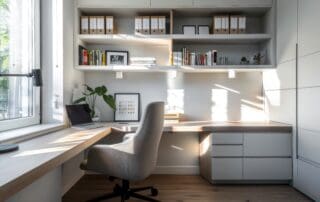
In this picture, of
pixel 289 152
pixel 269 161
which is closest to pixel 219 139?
pixel 269 161

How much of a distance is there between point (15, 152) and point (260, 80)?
303 cm

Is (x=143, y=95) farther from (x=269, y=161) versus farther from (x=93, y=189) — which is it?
(x=269, y=161)

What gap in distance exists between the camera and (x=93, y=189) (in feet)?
9.24

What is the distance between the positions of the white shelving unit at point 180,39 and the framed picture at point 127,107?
41cm

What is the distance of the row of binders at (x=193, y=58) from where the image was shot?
3115mm

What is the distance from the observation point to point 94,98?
338 cm

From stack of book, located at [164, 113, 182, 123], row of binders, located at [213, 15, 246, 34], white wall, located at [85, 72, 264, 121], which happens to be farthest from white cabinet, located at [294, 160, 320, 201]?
row of binders, located at [213, 15, 246, 34]

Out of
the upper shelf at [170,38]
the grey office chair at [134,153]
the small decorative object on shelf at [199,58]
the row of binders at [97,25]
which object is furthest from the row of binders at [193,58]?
the grey office chair at [134,153]

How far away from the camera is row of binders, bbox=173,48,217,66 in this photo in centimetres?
312

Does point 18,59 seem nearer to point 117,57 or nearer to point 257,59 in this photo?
point 117,57

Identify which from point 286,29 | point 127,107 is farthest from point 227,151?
point 286,29

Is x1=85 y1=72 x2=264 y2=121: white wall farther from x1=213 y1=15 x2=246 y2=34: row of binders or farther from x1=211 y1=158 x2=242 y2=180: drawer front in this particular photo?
x1=211 y1=158 x2=242 y2=180: drawer front

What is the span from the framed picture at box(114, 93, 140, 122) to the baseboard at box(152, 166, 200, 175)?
75 centimetres

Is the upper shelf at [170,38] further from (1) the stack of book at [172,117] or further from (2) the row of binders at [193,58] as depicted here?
(1) the stack of book at [172,117]
